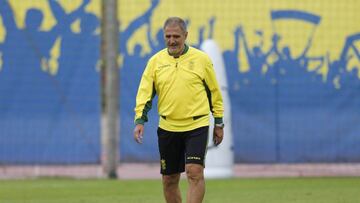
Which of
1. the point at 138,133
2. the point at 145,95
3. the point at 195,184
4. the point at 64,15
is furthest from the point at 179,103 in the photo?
the point at 64,15

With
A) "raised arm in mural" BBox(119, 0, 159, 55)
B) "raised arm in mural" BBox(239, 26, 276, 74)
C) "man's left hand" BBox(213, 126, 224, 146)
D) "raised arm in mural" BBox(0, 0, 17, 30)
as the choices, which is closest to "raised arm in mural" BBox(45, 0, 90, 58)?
"raised arm in mural" BBox(0, 0, 17, 30)

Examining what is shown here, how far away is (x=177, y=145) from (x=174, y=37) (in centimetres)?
101

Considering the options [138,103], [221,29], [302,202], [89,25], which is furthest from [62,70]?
[138,103]

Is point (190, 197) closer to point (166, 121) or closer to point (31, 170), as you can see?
point (166, 121)

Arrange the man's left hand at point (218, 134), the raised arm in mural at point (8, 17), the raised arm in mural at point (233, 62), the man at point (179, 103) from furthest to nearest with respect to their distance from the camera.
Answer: the raised arm in mural at point (233, 62), the raised arm in mural at point (8, 17), the man's left hand at point (218, 134), the man at point (179, 103)

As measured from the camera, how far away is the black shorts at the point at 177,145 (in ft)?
29.3

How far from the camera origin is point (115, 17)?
15.2 m

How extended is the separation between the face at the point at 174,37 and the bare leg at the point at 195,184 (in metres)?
1.04

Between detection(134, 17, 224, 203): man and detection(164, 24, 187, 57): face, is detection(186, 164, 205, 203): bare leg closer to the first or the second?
detection(134, 17, 224, 203): man

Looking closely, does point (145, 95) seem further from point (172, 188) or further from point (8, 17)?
point (8, 17)

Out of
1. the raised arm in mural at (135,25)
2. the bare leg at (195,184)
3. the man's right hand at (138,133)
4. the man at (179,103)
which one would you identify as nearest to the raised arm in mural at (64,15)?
the raised arm in mural at (135,25)

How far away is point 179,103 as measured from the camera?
29.2 feet

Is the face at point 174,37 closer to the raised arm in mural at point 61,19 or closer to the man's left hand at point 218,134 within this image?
the man's left hand at point 218,134

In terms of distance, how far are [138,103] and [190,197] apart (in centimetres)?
101
